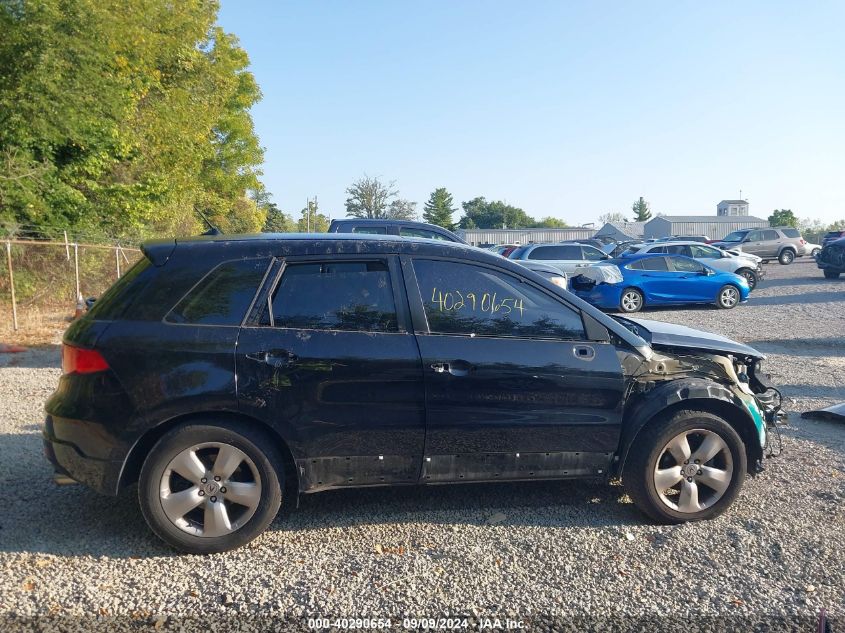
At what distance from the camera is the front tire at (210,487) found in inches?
146

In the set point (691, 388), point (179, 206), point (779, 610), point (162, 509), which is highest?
point (179, 206)

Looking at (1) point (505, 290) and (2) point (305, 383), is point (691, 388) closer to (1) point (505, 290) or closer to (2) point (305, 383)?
(1) point (505, 290)

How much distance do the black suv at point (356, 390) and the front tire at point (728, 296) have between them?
44.3 ft

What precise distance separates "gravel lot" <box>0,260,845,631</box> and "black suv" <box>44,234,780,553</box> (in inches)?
11.2

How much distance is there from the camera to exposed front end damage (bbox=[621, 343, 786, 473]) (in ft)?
13.7

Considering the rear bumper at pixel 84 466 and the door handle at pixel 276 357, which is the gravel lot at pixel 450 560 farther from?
the door handle at pixel 276 357

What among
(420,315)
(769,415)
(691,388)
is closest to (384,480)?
(420,315)

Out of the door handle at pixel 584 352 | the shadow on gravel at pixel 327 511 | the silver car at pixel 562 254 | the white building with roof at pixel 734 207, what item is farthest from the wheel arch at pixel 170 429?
the white building with roof at pixel 734 207

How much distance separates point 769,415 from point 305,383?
328cm

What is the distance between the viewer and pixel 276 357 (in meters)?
3.82

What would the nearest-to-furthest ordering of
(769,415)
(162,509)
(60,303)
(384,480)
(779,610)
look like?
(779,610)
(162,509)
(384,480)
(769,415)
(60,303)

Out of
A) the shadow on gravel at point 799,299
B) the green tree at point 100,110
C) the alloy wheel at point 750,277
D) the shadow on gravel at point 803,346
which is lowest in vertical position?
the shadow on gravel at point 803,346

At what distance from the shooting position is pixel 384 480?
13.1ft

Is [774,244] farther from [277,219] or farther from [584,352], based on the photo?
[277,219]
